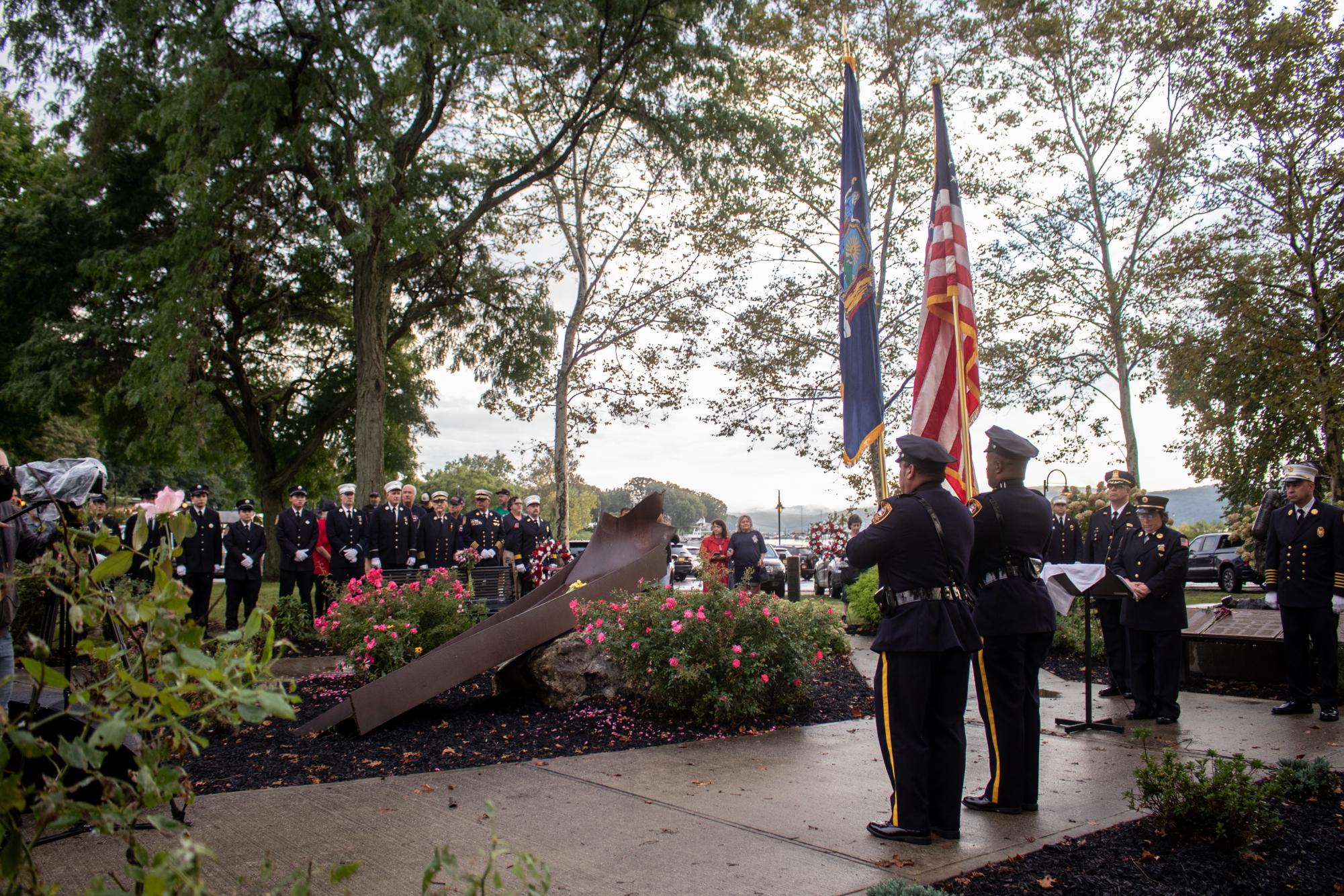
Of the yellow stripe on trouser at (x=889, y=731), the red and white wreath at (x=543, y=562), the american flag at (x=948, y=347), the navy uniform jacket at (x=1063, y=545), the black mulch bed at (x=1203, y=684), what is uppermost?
the american flag at (x=948, y=347)

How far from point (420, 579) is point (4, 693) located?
4499 millimetres

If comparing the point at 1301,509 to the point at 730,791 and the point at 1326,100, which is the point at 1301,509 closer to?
the point at 730,791

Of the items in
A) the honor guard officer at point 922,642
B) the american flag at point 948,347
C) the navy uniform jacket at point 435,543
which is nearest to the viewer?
the honor guard officer at point 922,642

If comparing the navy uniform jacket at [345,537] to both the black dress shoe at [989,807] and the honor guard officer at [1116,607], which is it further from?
the black dress shoe at [989,807]

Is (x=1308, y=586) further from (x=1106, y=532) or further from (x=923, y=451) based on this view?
(x=923, y=451)

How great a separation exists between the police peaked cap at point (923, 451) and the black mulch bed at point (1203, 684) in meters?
3.97

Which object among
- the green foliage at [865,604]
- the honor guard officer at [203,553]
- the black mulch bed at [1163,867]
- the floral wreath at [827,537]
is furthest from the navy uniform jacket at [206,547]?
the black mulch bed at [1163,867]

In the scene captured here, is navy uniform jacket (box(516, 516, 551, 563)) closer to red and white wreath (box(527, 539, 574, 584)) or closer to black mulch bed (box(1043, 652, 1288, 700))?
red and white wreath (box(527, 539, 574, 584))

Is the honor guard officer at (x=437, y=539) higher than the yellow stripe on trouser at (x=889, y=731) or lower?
higher

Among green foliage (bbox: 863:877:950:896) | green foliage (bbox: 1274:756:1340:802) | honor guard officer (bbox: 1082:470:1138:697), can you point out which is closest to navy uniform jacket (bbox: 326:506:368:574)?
honor guard officer (bbox: 1082:470:1138:697)

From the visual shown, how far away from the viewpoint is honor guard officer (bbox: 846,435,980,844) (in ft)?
13.4

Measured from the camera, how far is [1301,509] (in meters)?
7.33

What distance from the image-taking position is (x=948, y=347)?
23.2 ft

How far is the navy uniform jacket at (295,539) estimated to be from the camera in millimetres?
12797
